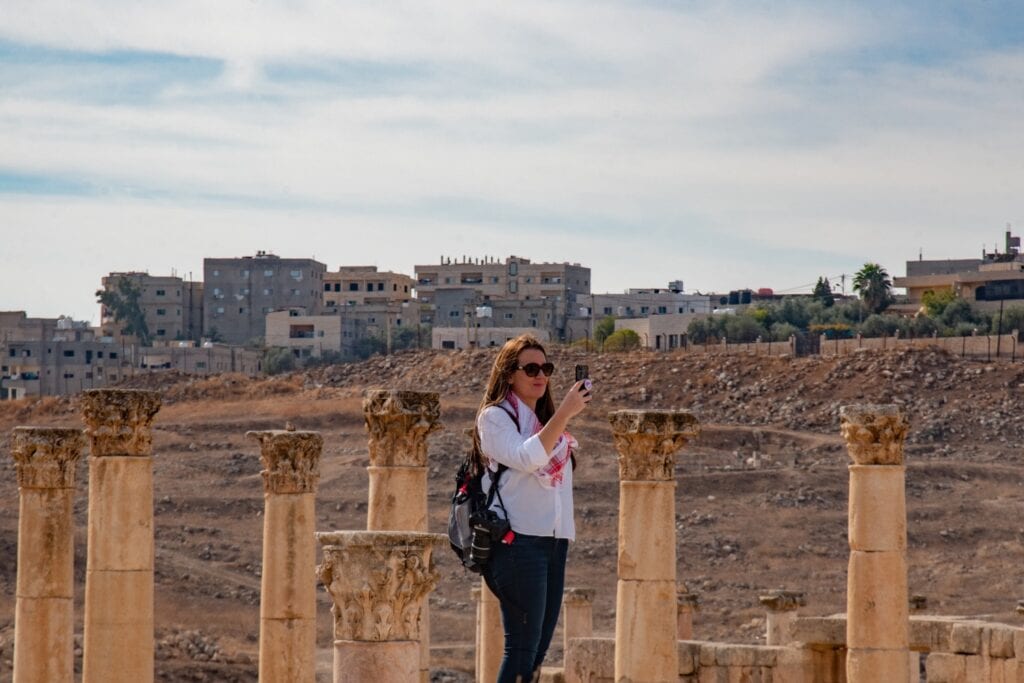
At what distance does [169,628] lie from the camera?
165ft

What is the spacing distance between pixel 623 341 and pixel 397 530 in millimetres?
84957

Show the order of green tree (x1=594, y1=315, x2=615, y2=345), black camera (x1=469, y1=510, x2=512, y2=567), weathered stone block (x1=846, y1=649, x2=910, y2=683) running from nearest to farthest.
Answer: black camera (x1=469, y1=510, x2=512, y2=567) < weathered stone block (x1=846, y1=649, x2=910, y2=683) < green tree (x1=594, y1=315, x2=615, y2=345)

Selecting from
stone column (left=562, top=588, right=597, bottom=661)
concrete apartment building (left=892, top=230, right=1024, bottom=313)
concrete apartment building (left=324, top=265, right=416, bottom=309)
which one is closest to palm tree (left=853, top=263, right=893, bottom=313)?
concrete apartment building (left=892, top=230, right=1024, bottom=313)

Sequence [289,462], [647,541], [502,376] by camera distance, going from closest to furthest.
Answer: [502,376]
[647,541]
[289,462]

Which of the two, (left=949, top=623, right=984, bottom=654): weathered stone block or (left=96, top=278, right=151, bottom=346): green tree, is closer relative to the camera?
(left=949, top=623, right=984, bottom=654): weathered stone block

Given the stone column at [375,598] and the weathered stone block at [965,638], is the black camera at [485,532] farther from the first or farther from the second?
the weathered stone block at [965,638]

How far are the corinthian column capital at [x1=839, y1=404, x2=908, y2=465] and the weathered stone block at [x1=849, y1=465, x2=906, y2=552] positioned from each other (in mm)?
88

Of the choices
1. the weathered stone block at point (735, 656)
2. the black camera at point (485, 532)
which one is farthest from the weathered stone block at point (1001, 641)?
the black camera at point (485, 532)

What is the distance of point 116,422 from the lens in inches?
655

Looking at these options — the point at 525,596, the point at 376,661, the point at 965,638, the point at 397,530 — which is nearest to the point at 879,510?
the point at 965,638

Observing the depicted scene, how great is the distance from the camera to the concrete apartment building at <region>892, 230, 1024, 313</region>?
10012 centimetres

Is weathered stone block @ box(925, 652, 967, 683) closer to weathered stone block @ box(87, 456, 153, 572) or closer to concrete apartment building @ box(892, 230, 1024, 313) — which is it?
weathered stone block @ box(87, 456, 153, 572)

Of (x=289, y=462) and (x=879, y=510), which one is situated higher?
(x=289, y=462)

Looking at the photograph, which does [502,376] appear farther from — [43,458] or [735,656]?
[735,656]
